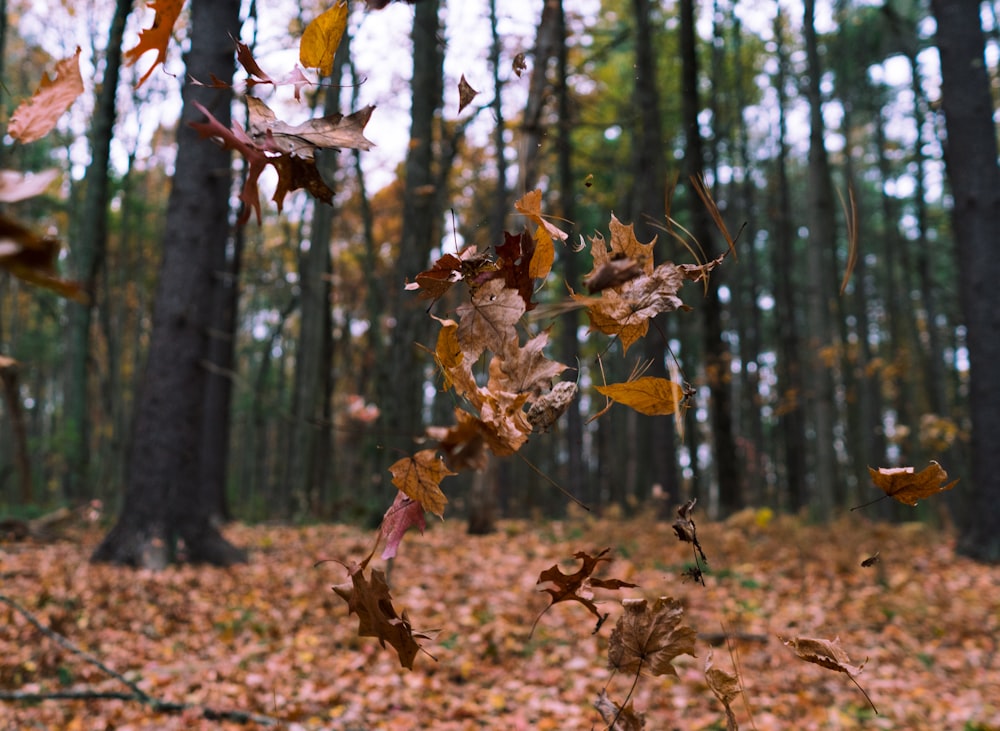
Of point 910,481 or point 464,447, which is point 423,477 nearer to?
point 464,447

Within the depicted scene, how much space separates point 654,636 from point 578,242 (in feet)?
2.30

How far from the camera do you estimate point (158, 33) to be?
2.82 feet

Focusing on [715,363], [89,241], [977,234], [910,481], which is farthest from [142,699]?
[89,241]

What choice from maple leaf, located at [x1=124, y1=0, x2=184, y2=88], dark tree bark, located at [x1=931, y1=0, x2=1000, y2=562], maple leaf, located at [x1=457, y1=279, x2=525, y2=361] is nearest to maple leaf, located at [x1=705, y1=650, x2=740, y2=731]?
maple leaf, located at [x1=457, y1=279, x2=525, y2=361]

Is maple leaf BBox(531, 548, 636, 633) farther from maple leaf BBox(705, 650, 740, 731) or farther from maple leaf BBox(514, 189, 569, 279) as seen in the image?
maple leaf BBox(514, 189, 569, 279)

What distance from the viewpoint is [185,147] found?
17.0 feet

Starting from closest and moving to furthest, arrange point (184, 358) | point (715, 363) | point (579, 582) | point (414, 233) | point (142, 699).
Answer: point (579, 582)
point (142, 699)
point (184, 358)
point (715, 363)
point (414, 233)

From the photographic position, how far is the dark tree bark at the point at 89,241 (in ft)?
28.7

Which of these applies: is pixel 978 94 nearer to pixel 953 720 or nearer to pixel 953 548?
pixel 953 548

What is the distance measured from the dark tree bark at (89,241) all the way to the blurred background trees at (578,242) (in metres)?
0.06

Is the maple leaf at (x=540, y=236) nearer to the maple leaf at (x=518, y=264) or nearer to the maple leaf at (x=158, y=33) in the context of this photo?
the maple leaf at (x=518, y=264)

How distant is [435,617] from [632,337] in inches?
135

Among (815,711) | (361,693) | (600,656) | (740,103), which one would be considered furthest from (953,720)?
(740,103)

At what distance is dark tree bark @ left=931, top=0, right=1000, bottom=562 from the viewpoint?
5.62 m
